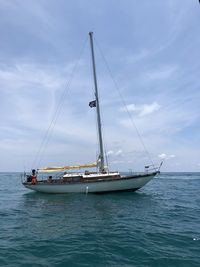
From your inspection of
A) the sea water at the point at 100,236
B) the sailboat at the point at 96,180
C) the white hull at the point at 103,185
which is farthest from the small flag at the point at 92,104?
the sea water at the point at 100,236

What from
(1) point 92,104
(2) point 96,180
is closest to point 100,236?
(2) point 96,180

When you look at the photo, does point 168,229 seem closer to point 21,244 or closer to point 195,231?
point 195,231

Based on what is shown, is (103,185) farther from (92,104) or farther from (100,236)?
(100,236)

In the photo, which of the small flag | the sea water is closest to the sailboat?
the small flag

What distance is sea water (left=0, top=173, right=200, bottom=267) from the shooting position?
11.2m

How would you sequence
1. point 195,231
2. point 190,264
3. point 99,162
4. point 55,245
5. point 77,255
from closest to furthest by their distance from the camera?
point 190,264, point 77,255, point 55,245, point 195,231, point 99,162

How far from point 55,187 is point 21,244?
807 inches

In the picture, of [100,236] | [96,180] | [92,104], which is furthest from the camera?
[92,104]

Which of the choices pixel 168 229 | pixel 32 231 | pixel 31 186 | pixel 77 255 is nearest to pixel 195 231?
pixel 168 229

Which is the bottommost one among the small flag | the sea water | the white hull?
the sea water

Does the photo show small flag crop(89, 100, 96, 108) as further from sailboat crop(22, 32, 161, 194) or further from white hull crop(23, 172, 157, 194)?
white hull crop(23, 172, 157, 194)

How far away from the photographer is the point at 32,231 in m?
16.2

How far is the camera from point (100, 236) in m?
14.8

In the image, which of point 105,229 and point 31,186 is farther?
point 31,186
